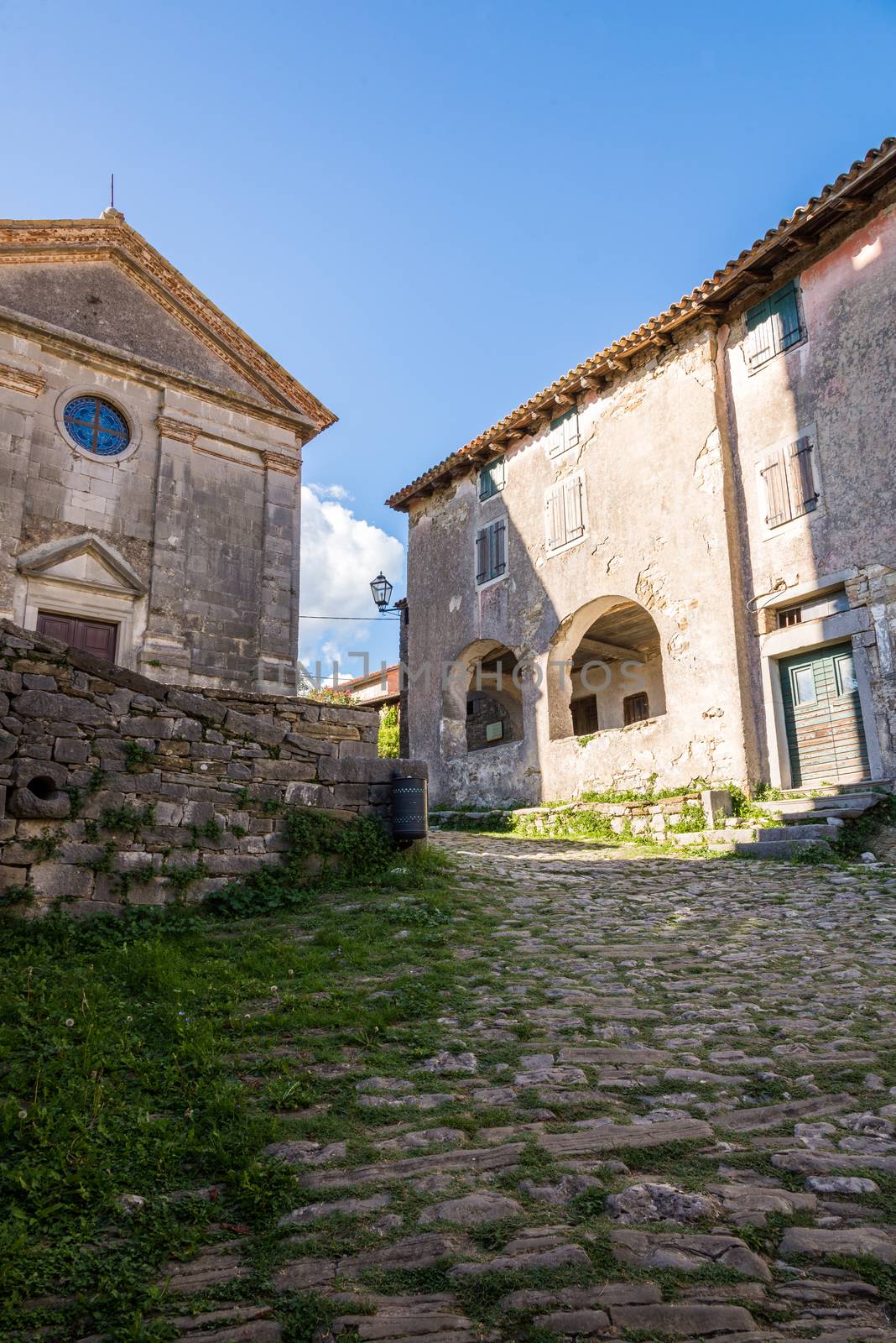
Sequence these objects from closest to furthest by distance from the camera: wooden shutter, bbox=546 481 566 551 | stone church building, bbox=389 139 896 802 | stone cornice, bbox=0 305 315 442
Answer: stone church building, bbox=389 139 896 802
stone cornice, bbox=0 305 315 442
wooden shutter, bbox=546 481 566 551

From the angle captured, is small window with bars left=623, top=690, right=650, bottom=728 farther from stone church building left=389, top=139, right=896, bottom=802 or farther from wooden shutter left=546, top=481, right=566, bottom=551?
wooden shutter left=546, top=481, right=566, bottom=551

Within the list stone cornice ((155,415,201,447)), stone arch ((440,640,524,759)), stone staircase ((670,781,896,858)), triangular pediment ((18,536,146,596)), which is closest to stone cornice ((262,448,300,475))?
stone cornice ((155,415,201,447))

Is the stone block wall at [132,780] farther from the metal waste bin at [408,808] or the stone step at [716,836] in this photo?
the stone step at [716,836]

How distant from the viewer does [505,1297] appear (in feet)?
7.51

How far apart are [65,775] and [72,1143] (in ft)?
12.6

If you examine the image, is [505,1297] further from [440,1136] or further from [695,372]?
[695,372]

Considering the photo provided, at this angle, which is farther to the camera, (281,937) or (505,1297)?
(281,937)

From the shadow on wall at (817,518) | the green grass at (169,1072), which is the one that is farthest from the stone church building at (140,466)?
the shadow on wall at (817,518)

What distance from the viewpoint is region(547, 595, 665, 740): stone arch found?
1598 cm

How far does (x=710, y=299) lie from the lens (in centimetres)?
1365

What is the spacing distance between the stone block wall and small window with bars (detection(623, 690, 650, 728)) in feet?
40.8

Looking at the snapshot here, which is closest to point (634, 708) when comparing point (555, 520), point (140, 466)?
point (555, 520)

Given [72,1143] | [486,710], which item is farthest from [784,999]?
[486,710]

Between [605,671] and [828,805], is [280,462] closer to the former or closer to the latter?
[605,671]
